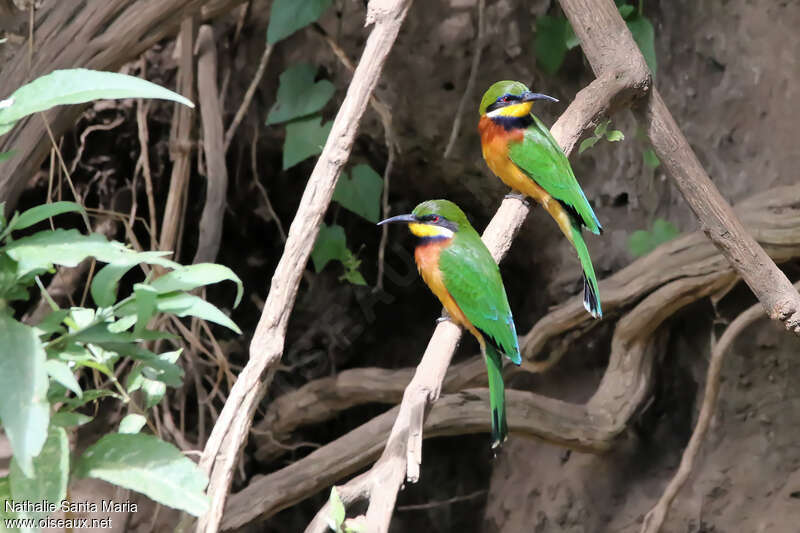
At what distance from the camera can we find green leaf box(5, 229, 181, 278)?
30.0 inches

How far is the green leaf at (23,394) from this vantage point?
69cm

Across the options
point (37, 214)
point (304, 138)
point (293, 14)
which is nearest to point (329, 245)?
point (304, 138)

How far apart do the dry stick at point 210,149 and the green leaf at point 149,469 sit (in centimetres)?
151

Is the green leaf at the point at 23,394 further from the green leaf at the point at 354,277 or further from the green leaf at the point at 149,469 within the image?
the green leaf at the point at 354,277

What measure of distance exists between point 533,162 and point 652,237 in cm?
97

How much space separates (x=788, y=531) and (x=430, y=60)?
156 centimetres

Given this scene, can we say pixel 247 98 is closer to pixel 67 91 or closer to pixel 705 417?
pixel 705 417

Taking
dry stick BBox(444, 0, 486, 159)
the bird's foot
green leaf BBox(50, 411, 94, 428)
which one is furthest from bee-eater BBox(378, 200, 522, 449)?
dry stick BBox(444, 0, 486, 159)

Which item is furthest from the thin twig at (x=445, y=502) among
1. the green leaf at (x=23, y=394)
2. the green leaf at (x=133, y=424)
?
the green leaf at (x=23, y=394)

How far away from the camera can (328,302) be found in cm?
293

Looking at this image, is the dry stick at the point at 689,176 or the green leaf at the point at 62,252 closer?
the green leaf at the point at 62,252

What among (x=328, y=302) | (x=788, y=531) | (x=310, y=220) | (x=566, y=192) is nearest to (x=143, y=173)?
(x=328, y=302)

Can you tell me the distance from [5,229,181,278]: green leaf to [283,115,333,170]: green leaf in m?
1.62

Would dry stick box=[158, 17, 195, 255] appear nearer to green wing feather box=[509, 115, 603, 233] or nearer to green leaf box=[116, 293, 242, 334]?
green wing feather box=[509, 115, 603, 233]
